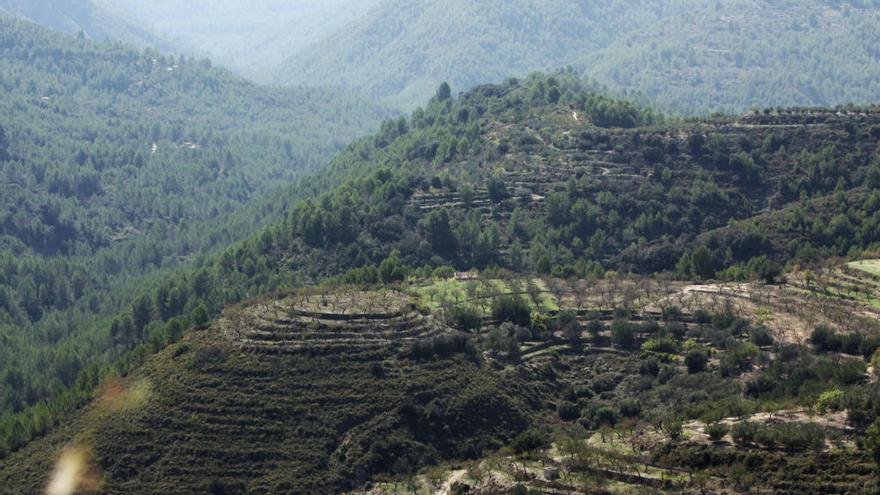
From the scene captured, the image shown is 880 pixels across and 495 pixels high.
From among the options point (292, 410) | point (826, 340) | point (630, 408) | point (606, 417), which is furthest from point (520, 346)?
point (826, 340)

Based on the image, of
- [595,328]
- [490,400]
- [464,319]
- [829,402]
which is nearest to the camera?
[829,402]

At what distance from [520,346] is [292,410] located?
21.5 metres

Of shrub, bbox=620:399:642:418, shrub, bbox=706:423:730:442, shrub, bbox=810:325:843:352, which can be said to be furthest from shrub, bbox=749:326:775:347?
shrub, bbox=706:423:730:442

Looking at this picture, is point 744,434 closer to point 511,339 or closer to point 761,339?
point 761,339

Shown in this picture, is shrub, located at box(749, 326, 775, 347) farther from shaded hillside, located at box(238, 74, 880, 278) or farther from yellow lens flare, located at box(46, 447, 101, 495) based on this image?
yellow lens flare, located at box(46, 447, 101, 495)

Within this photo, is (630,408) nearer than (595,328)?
Yes

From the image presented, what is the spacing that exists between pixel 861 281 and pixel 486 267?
136 ft

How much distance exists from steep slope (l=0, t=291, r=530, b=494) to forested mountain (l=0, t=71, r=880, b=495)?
19 centimetres

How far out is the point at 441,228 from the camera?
151625 millimetres

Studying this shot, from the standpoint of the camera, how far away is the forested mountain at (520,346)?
88.6 m

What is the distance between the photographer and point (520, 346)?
355 feet

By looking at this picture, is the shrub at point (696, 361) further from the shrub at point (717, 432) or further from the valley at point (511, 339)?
the shrub at point (717, 432)

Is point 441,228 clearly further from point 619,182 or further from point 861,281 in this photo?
point 861,281

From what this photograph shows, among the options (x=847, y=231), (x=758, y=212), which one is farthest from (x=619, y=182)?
(x=847, y=231)
